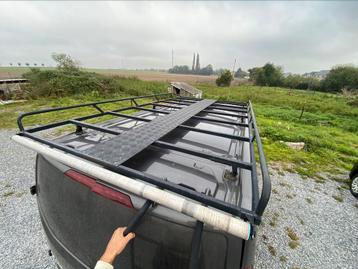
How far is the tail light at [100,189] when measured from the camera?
2.96ft

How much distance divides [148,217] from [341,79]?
150ft

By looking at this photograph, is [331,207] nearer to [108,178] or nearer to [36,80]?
[108,178]

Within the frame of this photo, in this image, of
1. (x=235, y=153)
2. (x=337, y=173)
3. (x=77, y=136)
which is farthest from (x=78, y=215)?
(x=337, y=173)

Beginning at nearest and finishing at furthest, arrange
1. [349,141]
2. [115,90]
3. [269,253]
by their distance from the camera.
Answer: [269,253] → [349,141] → [115,90]

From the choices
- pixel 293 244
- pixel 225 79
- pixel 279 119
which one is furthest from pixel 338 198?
pixel 225 79

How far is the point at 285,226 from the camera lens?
2.68m

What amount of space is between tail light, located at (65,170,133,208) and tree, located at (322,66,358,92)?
43179 millimetres

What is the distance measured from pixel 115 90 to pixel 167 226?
1644 centimetres

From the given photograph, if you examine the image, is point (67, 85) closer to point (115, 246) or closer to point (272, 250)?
point (115, 246)

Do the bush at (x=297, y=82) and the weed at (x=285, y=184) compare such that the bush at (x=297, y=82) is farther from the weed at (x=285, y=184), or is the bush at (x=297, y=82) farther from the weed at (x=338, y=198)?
the weed at (x=285, y=184)

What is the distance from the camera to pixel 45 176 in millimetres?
1271

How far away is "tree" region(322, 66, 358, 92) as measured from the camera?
30.9 meters

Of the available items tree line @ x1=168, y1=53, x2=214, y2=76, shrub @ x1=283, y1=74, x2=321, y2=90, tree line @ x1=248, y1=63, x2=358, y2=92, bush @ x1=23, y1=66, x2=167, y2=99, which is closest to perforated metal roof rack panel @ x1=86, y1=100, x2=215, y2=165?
bush @ x1=23, y1=66, x2=167, y2=99

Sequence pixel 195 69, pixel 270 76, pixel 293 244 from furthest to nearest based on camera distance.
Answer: pixel 195 69
pixel 270 76
pixel 293 244
